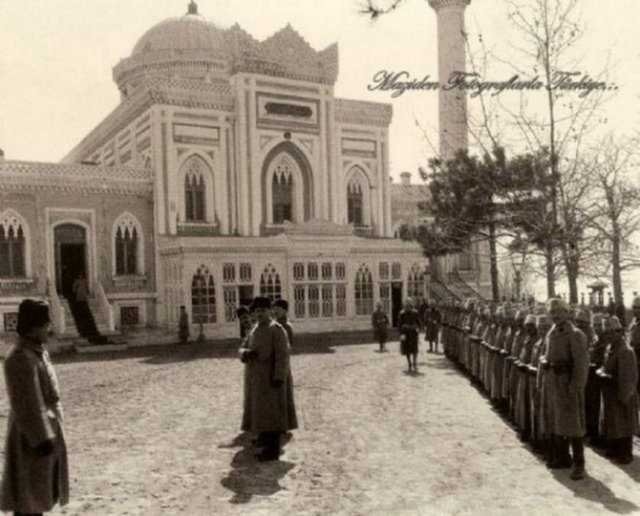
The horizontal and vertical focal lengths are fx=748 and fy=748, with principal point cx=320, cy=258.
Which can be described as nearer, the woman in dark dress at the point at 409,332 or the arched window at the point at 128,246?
the woman in dark dress at the point at 409,332

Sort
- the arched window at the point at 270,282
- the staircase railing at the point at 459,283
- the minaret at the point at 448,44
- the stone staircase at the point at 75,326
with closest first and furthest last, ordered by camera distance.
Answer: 1. the stone staircase at the point at 75,326
2. the arched window at the point at 270,282
3. the staircase railing at the point at 459,283
4. the minaret at the point at 448,44

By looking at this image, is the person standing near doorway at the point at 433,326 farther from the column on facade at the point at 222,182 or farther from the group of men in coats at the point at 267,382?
the group of men in coats at the point at 267,382

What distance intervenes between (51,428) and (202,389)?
9028mm

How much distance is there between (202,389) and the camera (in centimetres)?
1403

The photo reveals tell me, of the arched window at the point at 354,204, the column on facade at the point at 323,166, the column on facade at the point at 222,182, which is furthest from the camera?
the arched window at the point at 354,204

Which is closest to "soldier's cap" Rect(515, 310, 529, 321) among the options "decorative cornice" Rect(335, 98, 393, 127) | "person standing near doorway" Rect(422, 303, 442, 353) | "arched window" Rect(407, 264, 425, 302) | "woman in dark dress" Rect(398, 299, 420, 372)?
"woman in dark dress" Rect(398, 299, 420, 372)

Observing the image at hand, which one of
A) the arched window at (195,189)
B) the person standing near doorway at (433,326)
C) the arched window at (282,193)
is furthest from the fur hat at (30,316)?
the arched window at (282,193)

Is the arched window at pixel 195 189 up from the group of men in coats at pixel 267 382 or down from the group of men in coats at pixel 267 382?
up

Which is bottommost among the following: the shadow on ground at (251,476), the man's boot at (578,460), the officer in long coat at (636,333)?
the shadow on ground at (251,476)

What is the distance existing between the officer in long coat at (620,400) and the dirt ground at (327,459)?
199 mm

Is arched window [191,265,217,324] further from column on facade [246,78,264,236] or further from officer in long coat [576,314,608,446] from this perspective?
officer in long coat [576,314,608,446]

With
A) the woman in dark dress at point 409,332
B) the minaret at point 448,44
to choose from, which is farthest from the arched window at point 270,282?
the woman in dark dress at point 409,332

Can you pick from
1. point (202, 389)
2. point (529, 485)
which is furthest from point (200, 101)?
point (529, 485)

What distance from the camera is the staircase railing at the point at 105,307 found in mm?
25672
